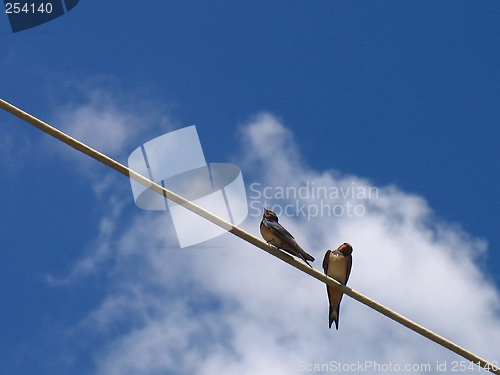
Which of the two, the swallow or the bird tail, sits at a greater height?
the swallow

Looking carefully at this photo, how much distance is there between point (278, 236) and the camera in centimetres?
1016

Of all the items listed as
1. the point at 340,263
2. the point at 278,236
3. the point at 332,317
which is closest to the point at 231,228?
the point at 278,236

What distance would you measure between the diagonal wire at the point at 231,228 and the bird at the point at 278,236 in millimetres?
2296

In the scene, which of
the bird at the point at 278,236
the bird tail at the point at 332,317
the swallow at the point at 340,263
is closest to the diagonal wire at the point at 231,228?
the bird at the point at 278,236

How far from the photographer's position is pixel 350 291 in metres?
7.22

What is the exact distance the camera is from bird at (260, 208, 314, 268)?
31.8 ft

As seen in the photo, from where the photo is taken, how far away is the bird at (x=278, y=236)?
969 centimetres

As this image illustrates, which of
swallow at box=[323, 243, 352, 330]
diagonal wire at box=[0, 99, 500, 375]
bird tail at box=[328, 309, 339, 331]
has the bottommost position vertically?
diagonal wire at box=[0, 99, 500, 375]

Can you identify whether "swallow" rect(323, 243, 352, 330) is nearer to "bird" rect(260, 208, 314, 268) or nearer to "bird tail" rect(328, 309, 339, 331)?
"bird tail" rect(328, 309, 339, 331)

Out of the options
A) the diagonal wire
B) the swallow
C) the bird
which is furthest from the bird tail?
the diagonal wire

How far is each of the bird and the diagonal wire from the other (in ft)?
7.53

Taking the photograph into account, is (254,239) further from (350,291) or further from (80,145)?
(80,145)

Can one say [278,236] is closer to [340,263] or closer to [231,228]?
[340,263]

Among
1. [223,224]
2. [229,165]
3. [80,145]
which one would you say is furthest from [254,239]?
[229,165]
